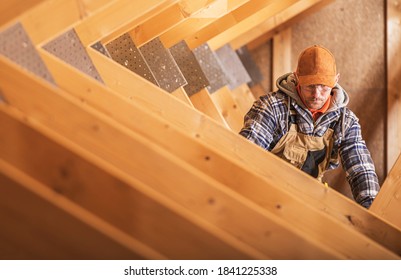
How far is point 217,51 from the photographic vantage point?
4.64m

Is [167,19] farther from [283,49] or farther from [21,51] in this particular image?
[283,49]

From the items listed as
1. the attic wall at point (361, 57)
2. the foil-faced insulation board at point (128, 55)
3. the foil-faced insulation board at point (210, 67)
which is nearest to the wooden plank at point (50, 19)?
the foil-faced insulation board at point (128, 55)

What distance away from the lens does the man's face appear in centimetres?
278

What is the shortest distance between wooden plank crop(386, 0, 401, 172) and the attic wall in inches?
1.9

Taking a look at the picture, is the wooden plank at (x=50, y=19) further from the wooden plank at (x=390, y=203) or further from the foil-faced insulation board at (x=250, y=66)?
the foil-faced insulation board at (x=250, y=66)

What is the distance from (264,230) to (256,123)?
1.36m

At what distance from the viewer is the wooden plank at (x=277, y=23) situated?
4.53 metres

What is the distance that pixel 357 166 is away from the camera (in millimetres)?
2824

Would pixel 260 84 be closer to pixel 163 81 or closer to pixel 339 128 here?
pixel 163 81

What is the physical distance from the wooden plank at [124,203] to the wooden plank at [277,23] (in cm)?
323

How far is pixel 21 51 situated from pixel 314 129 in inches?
59.2

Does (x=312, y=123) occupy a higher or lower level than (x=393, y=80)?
lower

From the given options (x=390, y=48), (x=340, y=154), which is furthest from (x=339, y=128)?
(x=390, y=48)

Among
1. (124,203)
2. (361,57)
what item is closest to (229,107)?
(361,57)
